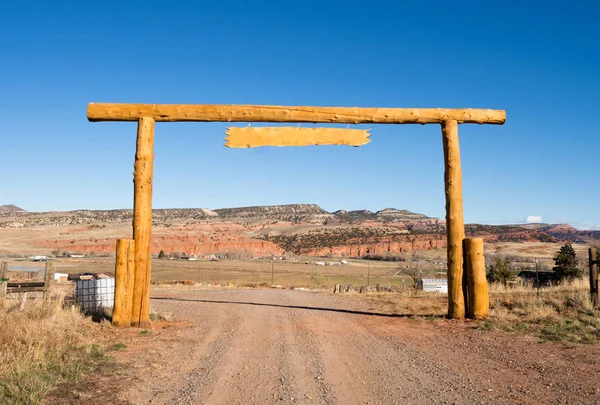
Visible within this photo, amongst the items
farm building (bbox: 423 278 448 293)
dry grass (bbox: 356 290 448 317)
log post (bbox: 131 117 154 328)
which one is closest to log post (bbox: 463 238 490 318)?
dry grass (bbox: 356 290 448 317)

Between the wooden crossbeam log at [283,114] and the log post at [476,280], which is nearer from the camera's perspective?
the wooden crossbeam log at [283,114]

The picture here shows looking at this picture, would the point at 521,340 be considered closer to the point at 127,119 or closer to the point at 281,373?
the point at 281,373

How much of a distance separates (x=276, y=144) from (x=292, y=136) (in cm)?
44

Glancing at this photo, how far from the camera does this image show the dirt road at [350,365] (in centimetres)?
549

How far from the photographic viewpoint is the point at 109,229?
95.4 metres

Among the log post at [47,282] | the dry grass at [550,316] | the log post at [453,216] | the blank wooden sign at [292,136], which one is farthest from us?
the log post at [47,282]

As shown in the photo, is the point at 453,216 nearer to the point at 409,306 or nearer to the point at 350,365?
the point at 409,306

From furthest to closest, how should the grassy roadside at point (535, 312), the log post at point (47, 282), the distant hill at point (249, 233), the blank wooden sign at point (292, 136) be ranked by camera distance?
the distant hill at point (249, 233), the log post at point (47, 282), the blank wooden sign at point (292, 136), the grassy roadside at point (535, 312)

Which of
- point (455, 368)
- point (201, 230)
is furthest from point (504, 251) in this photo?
point (455, 368)

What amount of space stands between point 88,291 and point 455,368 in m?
9.12

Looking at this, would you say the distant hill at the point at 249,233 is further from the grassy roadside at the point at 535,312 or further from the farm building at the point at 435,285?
the grassy roadside at the point at 535,312

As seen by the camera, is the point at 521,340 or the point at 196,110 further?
the point at 196,110

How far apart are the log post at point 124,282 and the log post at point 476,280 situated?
25.3 feet

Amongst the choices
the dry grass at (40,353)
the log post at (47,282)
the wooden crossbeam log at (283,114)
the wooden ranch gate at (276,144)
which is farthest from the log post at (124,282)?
the wooden crossbeam log at (283,114)
